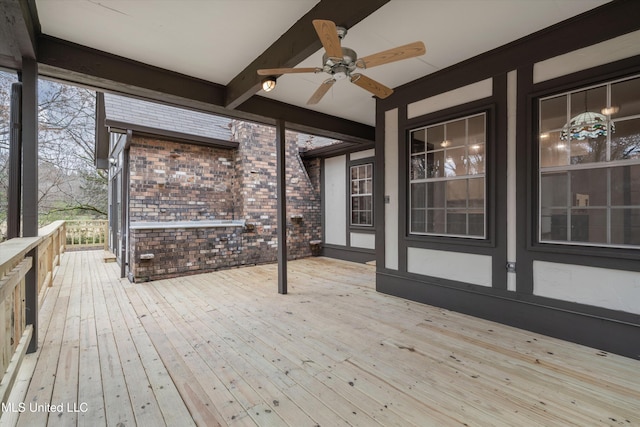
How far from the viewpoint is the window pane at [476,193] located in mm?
3416

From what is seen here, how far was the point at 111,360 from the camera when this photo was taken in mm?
2426

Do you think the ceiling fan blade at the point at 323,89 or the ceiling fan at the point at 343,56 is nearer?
the ceiling fan at the point at 343,56

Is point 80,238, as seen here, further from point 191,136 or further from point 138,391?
point 138,391

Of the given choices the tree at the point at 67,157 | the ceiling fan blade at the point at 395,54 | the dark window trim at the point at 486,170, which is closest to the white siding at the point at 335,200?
the dark window trim at the point at 486,170

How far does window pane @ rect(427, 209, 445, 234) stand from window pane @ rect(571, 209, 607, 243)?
51.0 inches

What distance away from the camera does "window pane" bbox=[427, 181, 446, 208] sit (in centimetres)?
380

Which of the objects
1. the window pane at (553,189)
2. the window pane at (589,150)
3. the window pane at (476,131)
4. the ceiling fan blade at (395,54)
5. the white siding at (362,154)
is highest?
the white siding at (362,154)

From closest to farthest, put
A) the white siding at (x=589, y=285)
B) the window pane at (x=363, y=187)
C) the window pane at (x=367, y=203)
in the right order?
the white siding at (x=589, y=285) → the window pane at (x=367, y=203) → the window pane at (x=363, y=187)

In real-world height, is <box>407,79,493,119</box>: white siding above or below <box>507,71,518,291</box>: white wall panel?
above

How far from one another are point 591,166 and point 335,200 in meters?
5.40

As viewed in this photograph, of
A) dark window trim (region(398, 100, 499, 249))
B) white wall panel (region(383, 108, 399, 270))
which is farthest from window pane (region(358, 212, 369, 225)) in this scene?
dark window trim (region(398, 100, 499, 249))

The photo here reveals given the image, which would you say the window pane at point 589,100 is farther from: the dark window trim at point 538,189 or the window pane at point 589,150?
the window pane at point 589,150

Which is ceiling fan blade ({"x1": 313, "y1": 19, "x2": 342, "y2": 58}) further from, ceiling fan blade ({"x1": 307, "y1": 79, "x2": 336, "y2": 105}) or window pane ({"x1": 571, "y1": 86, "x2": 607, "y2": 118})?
window pane ({"x1": 571, "y1": 86, "x2": 607, "y2": 118})

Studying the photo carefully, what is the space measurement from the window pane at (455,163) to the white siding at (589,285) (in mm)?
1311
